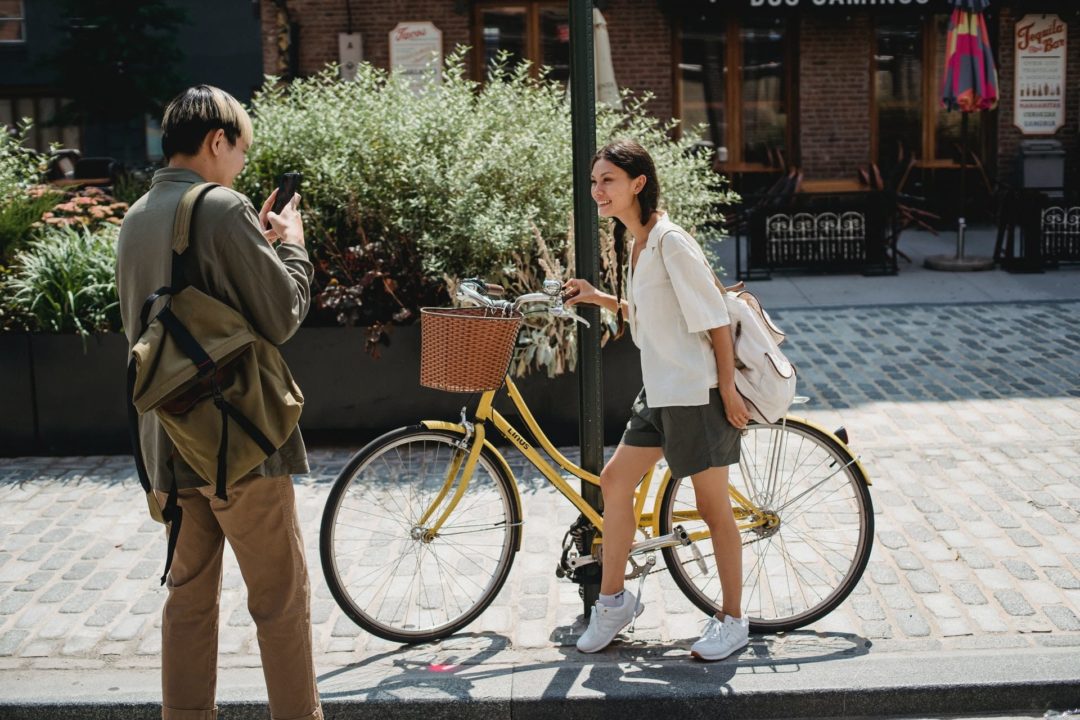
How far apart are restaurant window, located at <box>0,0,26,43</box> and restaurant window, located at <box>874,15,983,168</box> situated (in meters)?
15.2

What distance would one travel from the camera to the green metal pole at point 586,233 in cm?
427

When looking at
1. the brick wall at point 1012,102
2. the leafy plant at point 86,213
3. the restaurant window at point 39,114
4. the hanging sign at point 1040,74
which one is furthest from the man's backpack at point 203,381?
the restaurant window at point 39,114

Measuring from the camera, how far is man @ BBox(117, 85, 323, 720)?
319 cm

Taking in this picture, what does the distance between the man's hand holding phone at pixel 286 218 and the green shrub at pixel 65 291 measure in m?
3.64

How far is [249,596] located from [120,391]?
3767 mm

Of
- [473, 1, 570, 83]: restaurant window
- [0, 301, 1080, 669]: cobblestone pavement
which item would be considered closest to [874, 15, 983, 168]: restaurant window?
[473, 1, 570, 83]: restaurant window

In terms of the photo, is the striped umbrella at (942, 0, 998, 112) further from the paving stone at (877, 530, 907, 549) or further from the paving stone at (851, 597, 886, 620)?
the paving stone at (851, 597, 886, 620)

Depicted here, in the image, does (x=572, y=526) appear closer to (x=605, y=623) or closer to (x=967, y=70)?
(x=605, y=623)

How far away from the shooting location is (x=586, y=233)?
4.36 metres

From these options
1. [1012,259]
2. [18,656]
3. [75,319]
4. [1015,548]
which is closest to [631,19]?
[1012,259]

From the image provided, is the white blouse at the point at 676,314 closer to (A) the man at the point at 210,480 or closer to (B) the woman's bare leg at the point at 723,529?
(B) the woman's bare leg at the point at 723,529

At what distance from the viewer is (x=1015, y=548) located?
506 cm

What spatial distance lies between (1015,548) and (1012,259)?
7.78 meters

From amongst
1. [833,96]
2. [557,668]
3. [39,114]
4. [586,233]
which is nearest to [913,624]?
[557,668]
